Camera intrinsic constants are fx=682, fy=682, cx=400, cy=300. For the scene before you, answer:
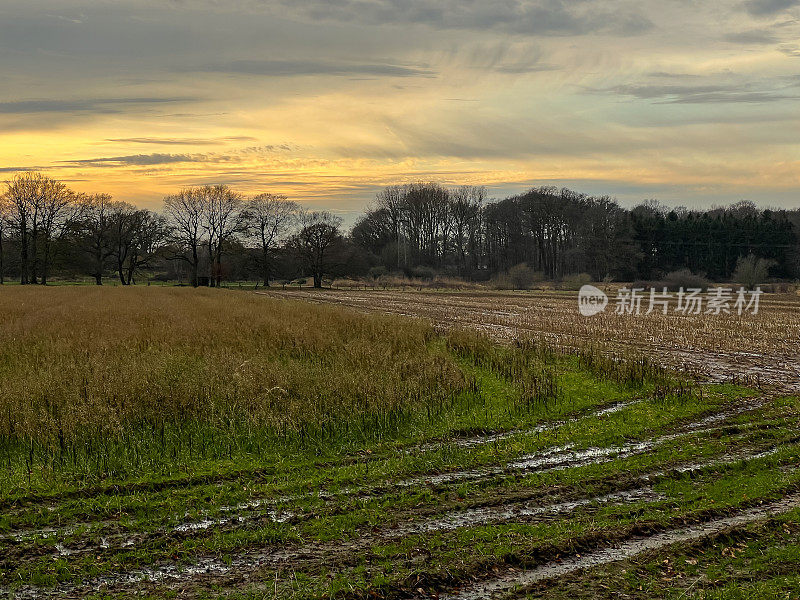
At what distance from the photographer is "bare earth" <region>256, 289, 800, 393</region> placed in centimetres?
1734

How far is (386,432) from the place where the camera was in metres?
11.1

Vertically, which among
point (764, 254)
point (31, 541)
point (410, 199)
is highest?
point (410, 199)

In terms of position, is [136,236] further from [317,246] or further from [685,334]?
[685,334]

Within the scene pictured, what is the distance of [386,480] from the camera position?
28.1 ft

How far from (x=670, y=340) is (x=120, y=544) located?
21.1 m

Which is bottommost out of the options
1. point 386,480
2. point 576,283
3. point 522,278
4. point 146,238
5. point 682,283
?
point 386,480

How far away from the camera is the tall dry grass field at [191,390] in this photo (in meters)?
10.1

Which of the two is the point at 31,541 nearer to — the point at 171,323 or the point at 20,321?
the point at 171,323

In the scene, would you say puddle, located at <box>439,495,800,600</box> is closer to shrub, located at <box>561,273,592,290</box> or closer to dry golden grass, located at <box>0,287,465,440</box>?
dry golden grass, located at <box>0,287,465,440</box>

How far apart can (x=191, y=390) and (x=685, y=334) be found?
19.5 metres

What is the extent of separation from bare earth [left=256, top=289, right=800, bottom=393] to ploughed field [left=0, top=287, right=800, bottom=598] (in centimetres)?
252

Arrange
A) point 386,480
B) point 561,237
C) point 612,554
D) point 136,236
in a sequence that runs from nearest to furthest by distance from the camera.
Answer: point 612,554, point 386,480, point 136,236, point 561,237

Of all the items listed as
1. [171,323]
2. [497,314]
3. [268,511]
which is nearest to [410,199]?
[497,314]

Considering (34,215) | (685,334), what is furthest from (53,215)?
(685,334)
